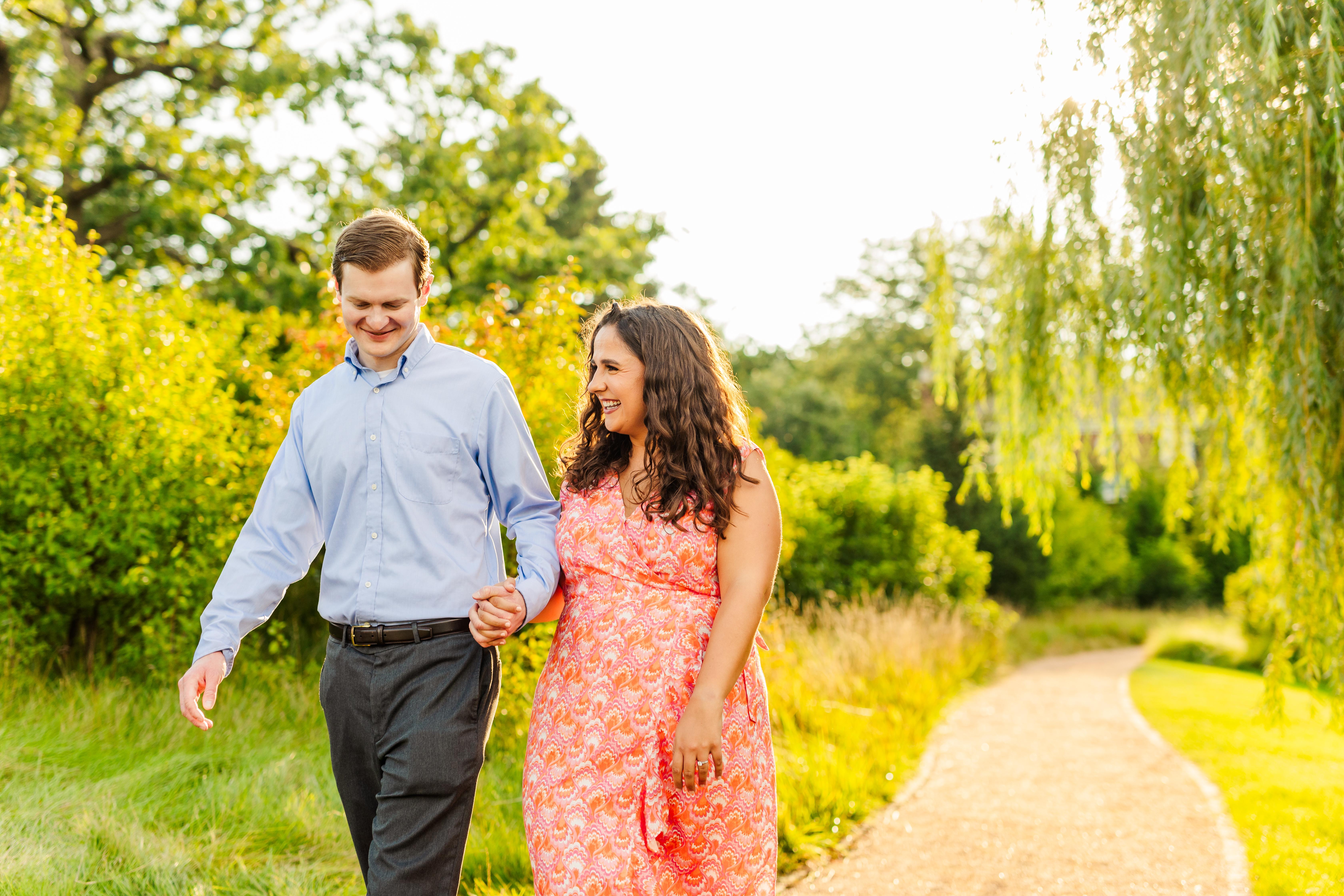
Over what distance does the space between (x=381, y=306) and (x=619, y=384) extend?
1.96 ft

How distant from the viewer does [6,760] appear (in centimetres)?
424

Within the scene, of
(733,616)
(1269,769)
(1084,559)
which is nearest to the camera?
(733,616)

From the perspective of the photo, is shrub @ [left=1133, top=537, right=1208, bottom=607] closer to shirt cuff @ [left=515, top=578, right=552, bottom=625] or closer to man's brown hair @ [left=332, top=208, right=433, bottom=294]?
shirt cuff @ [left=515, top=578, right=552, bottom=625]

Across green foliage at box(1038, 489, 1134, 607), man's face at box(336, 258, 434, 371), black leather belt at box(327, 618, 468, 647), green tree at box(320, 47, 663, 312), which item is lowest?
green foliage at box(1038, 489, 1134, 607)

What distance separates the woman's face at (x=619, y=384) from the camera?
2.41 metres

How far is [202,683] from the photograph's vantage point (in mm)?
2209

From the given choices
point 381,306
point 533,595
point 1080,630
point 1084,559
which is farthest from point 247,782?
point 1084,559

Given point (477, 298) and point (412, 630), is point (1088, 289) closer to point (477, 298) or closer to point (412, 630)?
point (412, 630)

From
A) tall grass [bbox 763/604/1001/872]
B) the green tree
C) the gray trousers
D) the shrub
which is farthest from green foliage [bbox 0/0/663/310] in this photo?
the shrub

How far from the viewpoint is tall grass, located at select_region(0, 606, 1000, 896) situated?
11.4 feet

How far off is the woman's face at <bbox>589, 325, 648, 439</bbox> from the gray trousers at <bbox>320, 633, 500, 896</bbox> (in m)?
0.64

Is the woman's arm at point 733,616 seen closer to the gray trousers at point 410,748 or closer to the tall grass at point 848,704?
the gray trousers at point 410,748

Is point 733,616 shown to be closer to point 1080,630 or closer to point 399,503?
point 399,503

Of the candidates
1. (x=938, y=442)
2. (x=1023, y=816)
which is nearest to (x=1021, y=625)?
(x=938, y=442)
